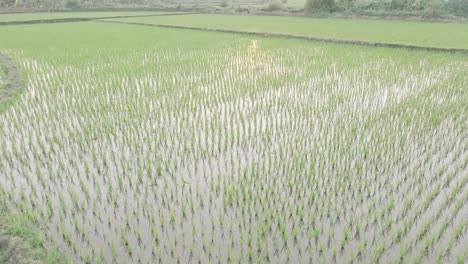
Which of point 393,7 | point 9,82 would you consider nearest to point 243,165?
point 9,82

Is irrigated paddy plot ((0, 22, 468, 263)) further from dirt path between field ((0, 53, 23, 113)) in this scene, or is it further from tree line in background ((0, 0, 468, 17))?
tree line in background ((0, 0, 468, 17))

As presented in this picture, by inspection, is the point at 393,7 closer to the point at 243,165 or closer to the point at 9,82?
the point at 9,82

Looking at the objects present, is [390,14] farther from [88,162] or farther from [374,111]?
[88,162]

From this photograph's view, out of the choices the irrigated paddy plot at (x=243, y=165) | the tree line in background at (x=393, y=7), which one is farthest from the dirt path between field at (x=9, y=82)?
the tree line in background at (x=393, y=7)

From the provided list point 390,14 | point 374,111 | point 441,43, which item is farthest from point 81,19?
point 374,111

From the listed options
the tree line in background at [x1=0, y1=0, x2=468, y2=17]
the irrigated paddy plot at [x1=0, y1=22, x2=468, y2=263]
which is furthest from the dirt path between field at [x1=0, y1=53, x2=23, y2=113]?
the tree line in background at [x1=0, y1=0, x2=468, y2=17]

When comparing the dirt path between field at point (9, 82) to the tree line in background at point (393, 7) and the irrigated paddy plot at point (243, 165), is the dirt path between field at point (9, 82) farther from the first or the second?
the tree line in background at point (393, 7)
